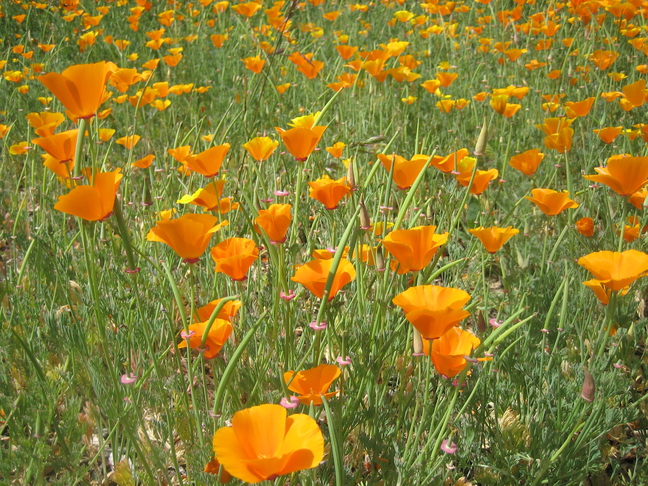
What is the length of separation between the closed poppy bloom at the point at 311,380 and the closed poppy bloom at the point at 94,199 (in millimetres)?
437

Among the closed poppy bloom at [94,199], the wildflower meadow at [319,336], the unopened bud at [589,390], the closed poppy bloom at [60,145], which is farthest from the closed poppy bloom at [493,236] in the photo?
the closed poppy bloom at [60,145]

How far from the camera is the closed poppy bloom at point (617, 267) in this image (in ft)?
3.67

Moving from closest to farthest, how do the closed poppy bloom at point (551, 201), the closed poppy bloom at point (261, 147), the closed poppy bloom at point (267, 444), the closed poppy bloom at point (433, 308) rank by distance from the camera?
the closed poppy bloom at point (267, 444) < the closed poppy bloom at point (433, 308) < the closed poppy bloom at point (551, 201) < the closed poppy bloom at point (261, 147)

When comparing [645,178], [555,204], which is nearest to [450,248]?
[555,204]

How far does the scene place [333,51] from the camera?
4.95m

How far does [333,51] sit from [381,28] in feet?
2.30

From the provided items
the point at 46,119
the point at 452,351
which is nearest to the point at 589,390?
the point at 452,351

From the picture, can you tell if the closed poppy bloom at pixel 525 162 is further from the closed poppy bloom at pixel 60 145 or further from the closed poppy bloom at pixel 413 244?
the closed poppy bloom at pixel 60 145

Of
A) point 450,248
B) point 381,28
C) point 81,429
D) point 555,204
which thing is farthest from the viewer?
point 381,28

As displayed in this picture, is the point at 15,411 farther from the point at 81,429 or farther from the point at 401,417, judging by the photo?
the point at 401,417

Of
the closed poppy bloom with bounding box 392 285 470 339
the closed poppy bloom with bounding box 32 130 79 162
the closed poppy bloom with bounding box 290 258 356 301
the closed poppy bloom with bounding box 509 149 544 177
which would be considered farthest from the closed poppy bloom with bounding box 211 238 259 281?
the closed poppy bloom with bounding box 509 149 544 177

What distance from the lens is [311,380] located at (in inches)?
42.2

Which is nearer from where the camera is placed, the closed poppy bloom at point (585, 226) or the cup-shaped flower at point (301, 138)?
the cup-shaped flower at point (301, 138)

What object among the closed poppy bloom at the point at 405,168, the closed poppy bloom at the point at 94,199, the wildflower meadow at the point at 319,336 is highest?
the closed poppy bloom at the point at 94,199
